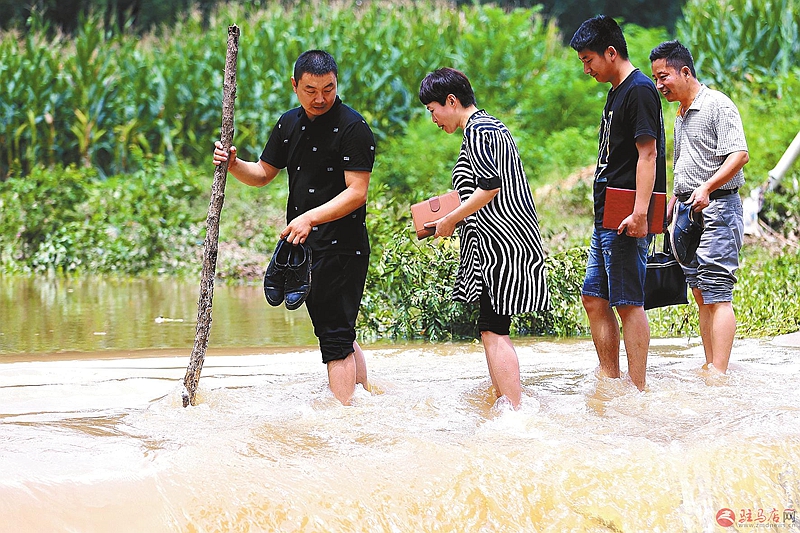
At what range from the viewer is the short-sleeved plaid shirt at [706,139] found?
4.89 metres

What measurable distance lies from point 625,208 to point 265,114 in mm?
11472

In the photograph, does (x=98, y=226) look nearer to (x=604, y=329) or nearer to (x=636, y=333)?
(x=604, y=329)

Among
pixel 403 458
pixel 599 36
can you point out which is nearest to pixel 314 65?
pixel 599 36

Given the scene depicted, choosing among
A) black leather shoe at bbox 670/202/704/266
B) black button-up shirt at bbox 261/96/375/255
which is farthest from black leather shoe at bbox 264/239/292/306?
black leather shoe at bbox 670/202/704/266

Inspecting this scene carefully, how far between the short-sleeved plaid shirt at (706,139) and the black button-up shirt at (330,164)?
5.87 ft

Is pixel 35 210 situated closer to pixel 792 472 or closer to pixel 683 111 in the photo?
pixel 683 111

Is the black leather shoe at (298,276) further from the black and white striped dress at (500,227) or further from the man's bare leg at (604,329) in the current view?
the man's bare leg at (604,329)

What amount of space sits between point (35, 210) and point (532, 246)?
914 centimetres

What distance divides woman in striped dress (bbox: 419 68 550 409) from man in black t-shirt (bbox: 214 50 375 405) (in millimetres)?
379

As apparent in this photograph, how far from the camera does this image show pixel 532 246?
4336 millimetres

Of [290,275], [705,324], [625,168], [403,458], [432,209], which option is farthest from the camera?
[705,324]

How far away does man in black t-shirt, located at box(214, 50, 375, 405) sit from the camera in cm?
418

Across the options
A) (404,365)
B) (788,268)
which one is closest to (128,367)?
(404,365)

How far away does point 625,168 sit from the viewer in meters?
4.59
